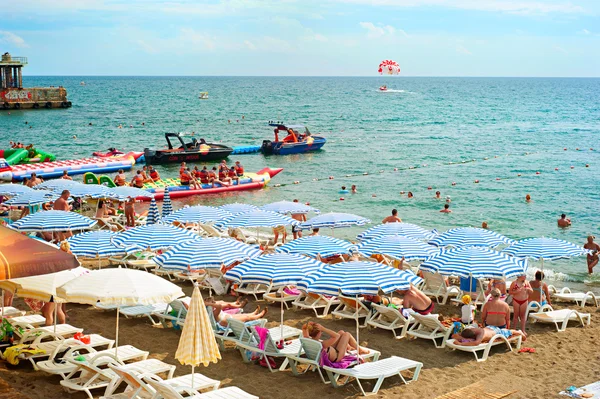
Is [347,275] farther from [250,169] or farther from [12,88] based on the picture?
[12,88]

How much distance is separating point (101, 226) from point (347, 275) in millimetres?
11546

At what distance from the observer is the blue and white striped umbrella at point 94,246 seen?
1284cm

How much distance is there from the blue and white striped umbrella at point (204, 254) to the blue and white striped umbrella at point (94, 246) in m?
1.44

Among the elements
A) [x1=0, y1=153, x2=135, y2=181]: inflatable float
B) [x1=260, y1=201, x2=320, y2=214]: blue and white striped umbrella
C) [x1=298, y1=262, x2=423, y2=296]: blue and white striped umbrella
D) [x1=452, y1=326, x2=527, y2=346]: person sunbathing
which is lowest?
[x1=0, y1=153, x2=135, y2=181]: inflatable float

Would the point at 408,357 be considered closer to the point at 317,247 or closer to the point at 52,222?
the point at 317,247

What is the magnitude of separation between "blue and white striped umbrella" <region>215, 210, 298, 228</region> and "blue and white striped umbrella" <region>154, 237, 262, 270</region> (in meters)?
3.15

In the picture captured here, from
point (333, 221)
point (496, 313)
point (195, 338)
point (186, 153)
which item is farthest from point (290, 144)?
point (195, 338)

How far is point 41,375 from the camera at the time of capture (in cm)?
928

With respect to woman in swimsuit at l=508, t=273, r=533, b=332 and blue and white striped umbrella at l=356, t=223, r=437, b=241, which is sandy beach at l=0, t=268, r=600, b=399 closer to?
woman in swimsuit at l=508, t=273, r=533, b=332

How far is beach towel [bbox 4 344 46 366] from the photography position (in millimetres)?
9461

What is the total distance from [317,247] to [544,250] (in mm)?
4578

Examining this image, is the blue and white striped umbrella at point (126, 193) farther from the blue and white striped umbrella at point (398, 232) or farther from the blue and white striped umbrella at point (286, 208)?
the blue and white striped umbrella at point (398, 232)

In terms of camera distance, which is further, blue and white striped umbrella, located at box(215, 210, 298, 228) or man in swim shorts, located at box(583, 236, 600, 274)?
man in swim shorts, located at box(583, 236, 600, 274)

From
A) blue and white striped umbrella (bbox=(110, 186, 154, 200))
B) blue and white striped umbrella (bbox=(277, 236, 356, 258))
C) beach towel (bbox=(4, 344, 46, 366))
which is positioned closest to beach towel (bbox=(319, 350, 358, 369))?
beach towel (bbox=(4, 344, 46, 366))
